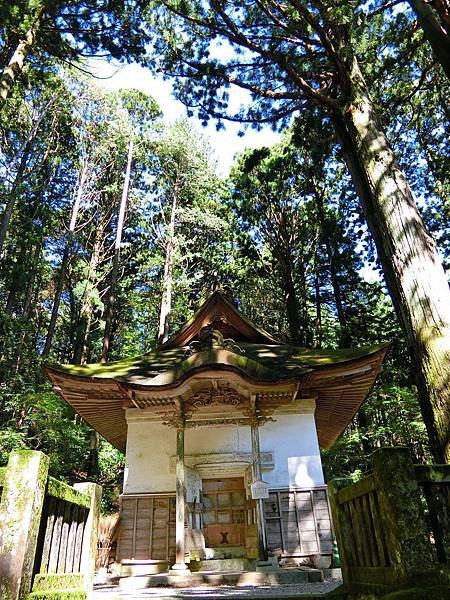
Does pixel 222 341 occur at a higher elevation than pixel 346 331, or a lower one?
lower

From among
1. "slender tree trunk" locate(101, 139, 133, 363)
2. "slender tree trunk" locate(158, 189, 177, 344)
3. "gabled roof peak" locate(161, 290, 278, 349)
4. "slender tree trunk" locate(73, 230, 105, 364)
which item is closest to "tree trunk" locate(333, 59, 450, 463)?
"gabled roof peak" locate(161, 290, 278, 349)

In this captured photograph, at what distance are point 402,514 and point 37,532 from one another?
2.55 meters

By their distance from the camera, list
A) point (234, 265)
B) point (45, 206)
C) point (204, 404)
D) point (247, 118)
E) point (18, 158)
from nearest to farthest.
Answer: point (204, 404) < point (247, 118) < point (18, 158) < point (45, 206) < point (234, 265)

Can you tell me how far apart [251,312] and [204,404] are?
1496cm

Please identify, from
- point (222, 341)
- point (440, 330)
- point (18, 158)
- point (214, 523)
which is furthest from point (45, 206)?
point (440, 330)

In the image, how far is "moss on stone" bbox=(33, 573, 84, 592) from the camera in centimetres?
332

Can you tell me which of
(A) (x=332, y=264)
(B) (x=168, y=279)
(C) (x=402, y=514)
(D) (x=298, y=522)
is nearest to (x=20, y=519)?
(C) (x=402, y=514)

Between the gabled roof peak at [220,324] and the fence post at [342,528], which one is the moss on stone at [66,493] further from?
the gabled roof peak at [220,324]

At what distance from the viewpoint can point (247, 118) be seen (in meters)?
10.4

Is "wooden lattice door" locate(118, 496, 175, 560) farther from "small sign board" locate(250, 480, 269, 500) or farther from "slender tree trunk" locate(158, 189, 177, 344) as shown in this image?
"slender tree trunk" locate(158, 189, 177, 344)

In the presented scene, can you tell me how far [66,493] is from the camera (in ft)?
12.9

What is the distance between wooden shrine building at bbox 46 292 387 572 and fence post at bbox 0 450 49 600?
4.47 metres

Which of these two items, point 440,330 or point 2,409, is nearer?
point 440,330

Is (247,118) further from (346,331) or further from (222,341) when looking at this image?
(346,331)
